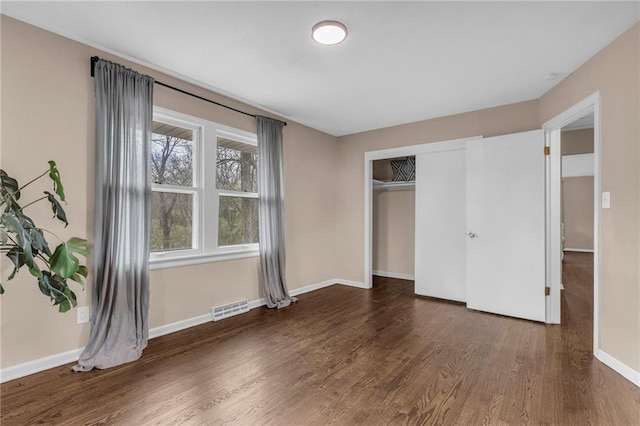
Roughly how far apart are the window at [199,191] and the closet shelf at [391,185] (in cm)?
253

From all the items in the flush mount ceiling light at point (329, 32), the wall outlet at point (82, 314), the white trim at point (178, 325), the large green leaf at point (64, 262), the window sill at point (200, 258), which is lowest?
the white trim at point (178, 325)

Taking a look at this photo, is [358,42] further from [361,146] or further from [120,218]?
[361,146]

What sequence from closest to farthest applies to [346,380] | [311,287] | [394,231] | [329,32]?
[346,380], [329,32], [311,287], [394,231]

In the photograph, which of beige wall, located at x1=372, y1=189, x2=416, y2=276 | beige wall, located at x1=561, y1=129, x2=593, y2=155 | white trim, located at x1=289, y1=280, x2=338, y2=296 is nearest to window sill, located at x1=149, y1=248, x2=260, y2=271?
white trim, located at x1=289, y1=280, x2=338, y2=296

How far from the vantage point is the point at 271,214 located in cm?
393

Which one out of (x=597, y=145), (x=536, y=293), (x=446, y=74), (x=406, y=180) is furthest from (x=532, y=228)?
(x=406, y=180)

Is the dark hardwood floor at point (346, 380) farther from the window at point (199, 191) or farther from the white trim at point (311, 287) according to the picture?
the white trim at point (311, 287)

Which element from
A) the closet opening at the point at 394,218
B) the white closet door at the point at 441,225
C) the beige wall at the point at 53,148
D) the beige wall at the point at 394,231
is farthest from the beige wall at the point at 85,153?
the beige wall at the point at 394,231

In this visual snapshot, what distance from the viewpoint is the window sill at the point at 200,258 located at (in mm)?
2930

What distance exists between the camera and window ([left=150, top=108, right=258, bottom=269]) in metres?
3.04

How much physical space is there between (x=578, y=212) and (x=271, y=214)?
360 inches

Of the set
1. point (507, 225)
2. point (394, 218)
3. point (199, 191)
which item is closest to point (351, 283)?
point (394, 218)

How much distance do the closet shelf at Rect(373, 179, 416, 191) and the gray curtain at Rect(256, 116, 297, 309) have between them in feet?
7.32

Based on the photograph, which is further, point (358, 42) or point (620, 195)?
point (358, 42)
